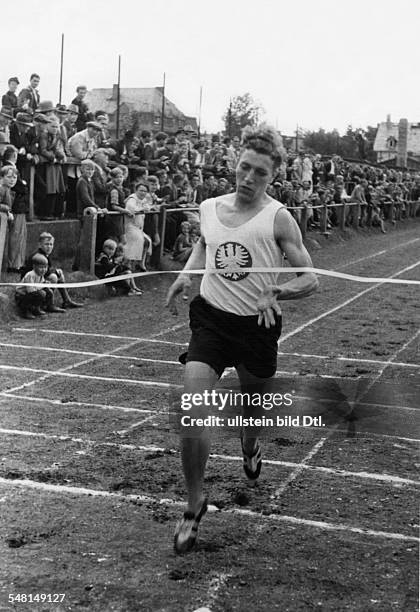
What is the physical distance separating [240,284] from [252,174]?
1.80ft

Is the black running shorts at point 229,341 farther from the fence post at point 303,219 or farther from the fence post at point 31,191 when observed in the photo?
the fence post at point 303,219

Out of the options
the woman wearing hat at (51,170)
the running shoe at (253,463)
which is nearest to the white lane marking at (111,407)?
the running shoe at (253,463)

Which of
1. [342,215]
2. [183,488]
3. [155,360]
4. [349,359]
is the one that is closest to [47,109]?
[155,360]

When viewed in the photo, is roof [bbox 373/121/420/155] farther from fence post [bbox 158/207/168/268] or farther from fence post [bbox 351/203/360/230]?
fence post [bbox 158/207/168/268]

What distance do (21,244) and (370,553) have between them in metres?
9.19

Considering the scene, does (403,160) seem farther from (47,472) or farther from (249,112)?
(47,472)

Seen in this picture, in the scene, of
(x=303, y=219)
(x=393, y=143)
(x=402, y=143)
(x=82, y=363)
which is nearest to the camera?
(x=82, y=363)

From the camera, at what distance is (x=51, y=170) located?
49.3 ft

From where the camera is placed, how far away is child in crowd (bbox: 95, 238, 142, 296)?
14.3 meters

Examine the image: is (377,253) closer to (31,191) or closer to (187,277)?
(31,191)

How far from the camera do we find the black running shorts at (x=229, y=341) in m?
5.04

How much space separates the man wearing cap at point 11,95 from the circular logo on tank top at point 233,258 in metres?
11.0

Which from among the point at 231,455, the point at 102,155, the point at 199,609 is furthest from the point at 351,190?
the point at 199,609

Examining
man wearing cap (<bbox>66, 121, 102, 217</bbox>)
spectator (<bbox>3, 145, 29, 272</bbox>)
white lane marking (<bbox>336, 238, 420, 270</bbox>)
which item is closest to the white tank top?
spectator (<bbox>3, 145, 29, 272</bbox>)
